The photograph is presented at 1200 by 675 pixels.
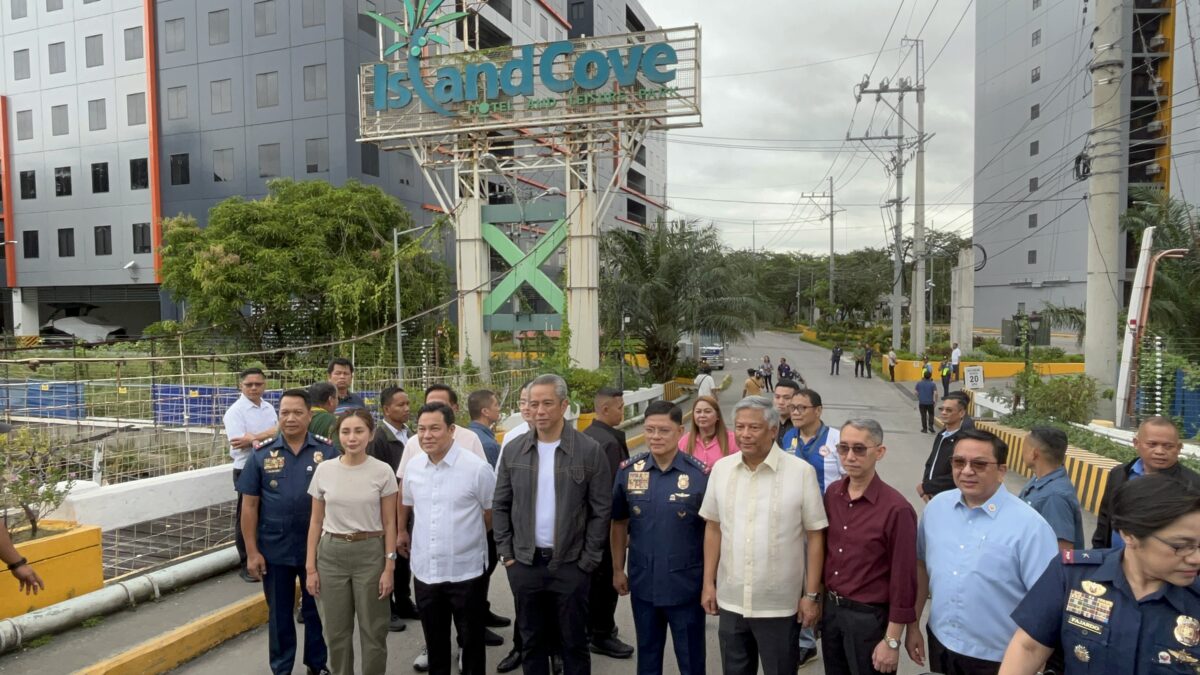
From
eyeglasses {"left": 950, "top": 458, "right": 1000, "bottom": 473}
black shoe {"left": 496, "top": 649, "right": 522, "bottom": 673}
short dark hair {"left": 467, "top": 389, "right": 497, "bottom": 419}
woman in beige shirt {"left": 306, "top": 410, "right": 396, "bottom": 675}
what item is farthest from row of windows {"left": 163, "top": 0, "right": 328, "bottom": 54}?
eyeglasses {"left": 950, "top": 458, "right": 1000, "bottom": 473}

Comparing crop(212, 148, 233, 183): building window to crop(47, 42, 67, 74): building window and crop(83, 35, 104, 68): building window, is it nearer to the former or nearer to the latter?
crop(83, 35, 104, 68): building window

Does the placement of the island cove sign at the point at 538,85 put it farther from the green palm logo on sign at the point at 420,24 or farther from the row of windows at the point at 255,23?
the row of windows at the point at 255,23

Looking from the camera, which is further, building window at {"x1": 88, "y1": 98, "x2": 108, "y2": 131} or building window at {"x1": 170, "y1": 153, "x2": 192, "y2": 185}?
building window at {"x1": 88, "y1": 98, "x2": 108, "y2": 131}

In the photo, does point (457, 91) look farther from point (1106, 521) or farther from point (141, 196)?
point (141, 196)

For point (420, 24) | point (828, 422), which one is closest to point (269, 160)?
point (420, 24)

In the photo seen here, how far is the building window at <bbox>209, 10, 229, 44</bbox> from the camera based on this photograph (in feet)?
88.3

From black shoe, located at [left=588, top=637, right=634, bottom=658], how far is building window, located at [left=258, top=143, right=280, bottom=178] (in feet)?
84.5

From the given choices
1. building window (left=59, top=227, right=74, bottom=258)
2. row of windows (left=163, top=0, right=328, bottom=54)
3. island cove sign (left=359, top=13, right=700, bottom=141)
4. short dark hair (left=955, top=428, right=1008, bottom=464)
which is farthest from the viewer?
building window (left=59, top=227, right=74, bottom=258)

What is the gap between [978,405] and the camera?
706 inches

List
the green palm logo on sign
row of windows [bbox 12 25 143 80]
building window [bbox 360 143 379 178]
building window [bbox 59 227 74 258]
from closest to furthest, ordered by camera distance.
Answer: the green palm logo on sign, building window [bbox 360 143 379 178], row of windows [bbox 12 25 143 80], building window [bbox 59 227 74 258]

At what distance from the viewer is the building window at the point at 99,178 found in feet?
99.0


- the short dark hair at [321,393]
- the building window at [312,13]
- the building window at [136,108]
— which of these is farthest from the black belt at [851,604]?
the building window at [136,108]

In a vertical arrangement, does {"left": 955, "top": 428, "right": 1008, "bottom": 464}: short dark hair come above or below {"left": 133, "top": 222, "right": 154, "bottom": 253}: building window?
below

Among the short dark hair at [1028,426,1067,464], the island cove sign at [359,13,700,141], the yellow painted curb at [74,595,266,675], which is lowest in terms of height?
the yellow painted curb at [74,595,266,675]
